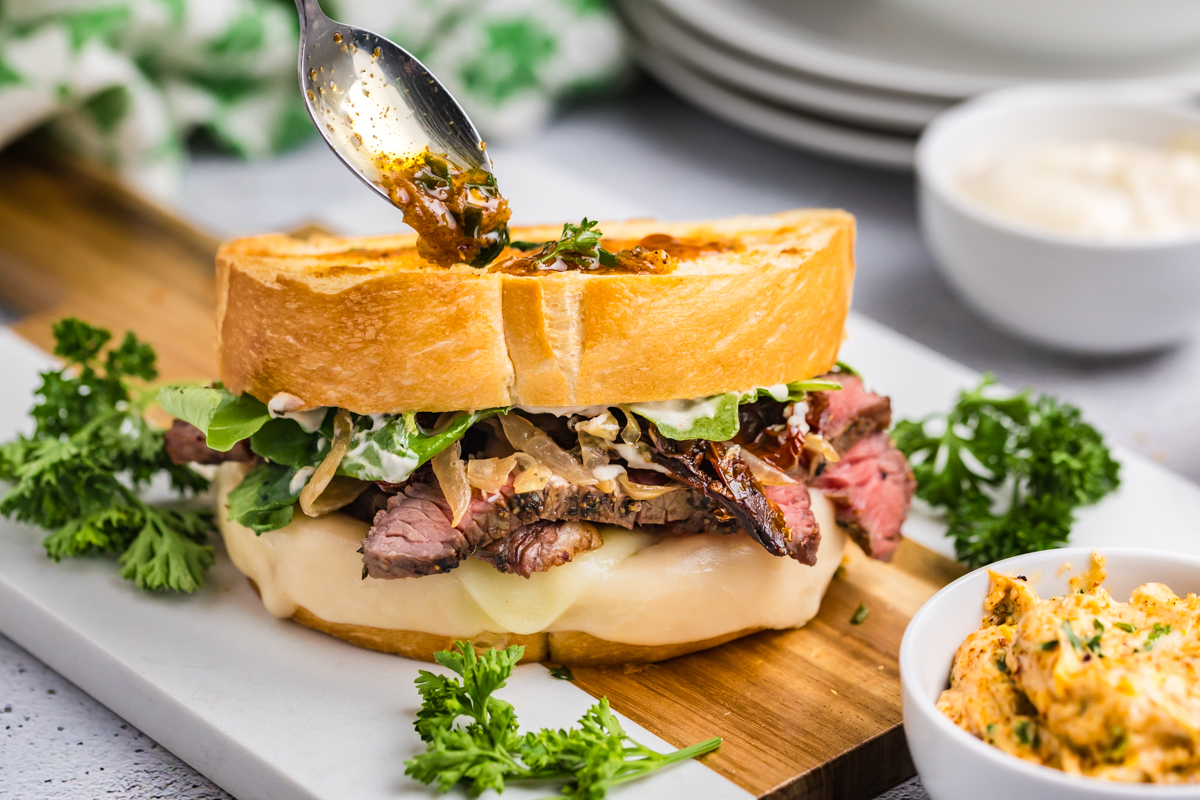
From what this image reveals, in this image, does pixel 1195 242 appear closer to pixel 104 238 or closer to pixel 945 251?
pixel 945 251

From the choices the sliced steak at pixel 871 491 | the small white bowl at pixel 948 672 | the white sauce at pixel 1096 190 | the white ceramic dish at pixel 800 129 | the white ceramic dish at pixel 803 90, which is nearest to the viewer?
the small white bowl at pixel 948 672

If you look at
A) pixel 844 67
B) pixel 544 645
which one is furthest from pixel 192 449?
pixel 844 67

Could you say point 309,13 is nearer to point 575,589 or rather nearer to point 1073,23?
point 575,589

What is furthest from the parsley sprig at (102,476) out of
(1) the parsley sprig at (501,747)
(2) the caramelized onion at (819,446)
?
(2) the caramelized onion at (819,446)

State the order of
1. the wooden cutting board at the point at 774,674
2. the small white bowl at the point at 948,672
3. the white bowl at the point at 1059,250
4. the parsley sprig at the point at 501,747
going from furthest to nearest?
the white bowl at the point at 1059,250 → the wooden cutting board at the point at 774,674 → the parsley sprig at the point at 501,747 → the small white bowl at the point at 948,672

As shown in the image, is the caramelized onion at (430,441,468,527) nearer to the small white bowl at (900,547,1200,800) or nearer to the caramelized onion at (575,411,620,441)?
the caramelized onion at (575,411,620,441)

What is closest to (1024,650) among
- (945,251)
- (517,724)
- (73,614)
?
(517,724)

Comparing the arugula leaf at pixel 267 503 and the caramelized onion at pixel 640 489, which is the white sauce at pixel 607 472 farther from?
the arugula leaf at pixel 267 503
